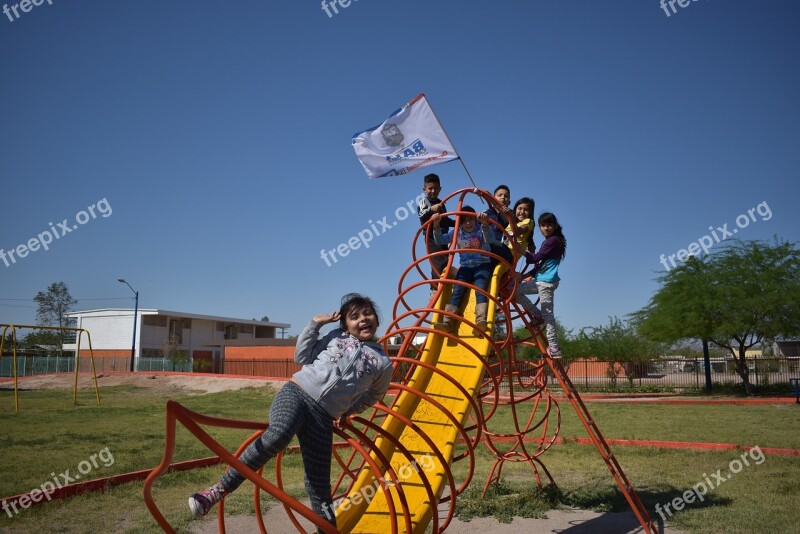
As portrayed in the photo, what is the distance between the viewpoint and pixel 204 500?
247 cm

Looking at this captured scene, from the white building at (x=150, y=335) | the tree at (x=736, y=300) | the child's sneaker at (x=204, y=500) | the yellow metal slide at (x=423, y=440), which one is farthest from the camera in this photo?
the white building at (x=150, y=335)

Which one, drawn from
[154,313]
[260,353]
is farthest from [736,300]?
[154,313]

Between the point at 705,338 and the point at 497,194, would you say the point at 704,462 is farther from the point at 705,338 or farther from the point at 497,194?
the point at 705,338

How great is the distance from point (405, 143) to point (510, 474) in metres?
4.56

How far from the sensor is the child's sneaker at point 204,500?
7.95 ft

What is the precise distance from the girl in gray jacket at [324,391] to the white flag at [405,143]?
3.45 meters

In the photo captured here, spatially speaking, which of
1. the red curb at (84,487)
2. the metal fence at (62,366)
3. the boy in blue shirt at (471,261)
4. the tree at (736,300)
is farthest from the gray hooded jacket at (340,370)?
the metal fence at (62,366)

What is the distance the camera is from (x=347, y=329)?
3111mm

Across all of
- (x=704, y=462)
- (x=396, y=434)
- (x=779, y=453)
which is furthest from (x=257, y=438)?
(x=779, y=453)

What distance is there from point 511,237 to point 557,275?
78 cm

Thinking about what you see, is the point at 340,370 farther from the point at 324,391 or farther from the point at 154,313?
the point at 154,313

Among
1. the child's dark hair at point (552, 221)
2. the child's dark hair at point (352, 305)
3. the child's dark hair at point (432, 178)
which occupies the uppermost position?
the child's dark hair at point (432, 178)

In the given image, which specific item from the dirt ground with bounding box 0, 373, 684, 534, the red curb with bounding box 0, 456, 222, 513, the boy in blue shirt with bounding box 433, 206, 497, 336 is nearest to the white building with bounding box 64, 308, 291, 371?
the red curb with bounding box 0, 456, 222, 513

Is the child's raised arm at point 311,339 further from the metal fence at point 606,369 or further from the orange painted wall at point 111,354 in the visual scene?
the orange painted wall at point 111,354
